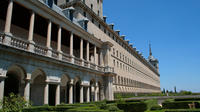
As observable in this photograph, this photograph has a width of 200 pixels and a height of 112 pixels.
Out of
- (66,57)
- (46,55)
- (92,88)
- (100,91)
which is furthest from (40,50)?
(100,91)

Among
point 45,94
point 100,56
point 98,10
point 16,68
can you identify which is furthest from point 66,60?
point 98,10

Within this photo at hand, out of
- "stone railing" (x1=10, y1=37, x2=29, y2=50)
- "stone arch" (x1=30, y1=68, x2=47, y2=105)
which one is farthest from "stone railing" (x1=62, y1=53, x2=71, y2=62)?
"stone railing" (x1=10, y1=37, x2=29, y2=50)

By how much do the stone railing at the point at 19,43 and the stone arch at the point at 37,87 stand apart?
10.5 ft

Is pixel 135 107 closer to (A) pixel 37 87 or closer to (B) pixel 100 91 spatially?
(B) pixel 100 91

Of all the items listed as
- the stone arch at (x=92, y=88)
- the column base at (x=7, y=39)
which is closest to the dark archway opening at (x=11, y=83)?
the column base at (x=7, y=39)

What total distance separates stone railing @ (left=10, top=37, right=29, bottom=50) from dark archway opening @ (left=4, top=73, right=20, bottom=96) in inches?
104

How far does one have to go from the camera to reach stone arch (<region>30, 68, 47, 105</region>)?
16.2 metres

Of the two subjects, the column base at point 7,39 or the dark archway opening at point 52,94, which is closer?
the column base at point 7,39

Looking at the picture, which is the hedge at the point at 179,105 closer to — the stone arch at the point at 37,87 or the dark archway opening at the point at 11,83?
the stone arch at the point at 37,87

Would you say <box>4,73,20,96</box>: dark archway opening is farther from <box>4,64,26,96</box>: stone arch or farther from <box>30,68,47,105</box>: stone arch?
<box>30,68,47,105</box>: stone arch

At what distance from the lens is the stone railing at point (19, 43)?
41.7 feet

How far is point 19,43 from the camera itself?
13.2 meters

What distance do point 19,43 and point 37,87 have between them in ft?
16.6

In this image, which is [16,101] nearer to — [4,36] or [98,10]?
[4,36]
